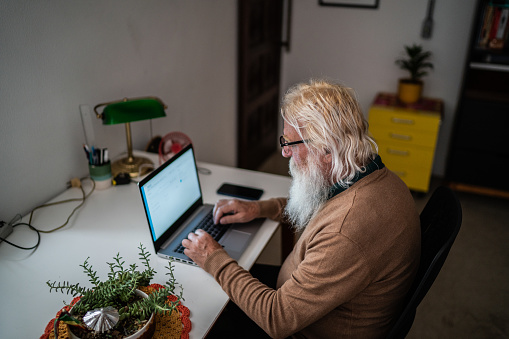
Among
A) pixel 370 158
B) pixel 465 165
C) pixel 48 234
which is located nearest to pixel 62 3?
pixel 48 234

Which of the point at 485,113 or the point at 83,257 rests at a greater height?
the point at 485,113

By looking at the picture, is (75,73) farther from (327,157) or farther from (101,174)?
(327,157)

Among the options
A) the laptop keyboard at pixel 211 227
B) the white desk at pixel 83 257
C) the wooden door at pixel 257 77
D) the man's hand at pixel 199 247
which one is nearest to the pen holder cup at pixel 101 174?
the white desk at pixel 83 257

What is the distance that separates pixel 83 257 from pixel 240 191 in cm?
70

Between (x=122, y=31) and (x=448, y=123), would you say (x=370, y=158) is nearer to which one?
(x=122, y=31)

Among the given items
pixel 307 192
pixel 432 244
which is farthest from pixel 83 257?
pixel 432 244

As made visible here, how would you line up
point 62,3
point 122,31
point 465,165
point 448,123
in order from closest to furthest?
1. point 62,3
2. point 122,31
3. point 465,165
4. point 448,123

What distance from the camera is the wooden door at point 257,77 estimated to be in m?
3.13

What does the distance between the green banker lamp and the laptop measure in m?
0.29

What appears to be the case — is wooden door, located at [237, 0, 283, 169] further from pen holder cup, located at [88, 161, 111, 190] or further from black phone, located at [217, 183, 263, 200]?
pen holder cup, located at [88, 161, 111, 190]

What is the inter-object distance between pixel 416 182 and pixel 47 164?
8.59 feet

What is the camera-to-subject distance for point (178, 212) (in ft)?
5.16

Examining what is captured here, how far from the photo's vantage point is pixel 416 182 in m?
3.29

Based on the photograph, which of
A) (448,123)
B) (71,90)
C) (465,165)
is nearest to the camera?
(71,90)
